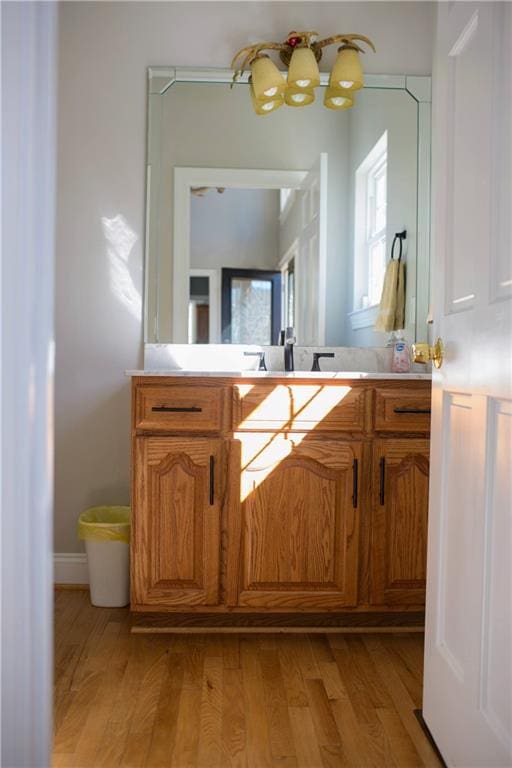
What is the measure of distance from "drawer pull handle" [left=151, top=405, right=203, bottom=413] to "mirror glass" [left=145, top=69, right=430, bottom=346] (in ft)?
2.00

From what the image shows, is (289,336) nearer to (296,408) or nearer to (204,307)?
(204,307)

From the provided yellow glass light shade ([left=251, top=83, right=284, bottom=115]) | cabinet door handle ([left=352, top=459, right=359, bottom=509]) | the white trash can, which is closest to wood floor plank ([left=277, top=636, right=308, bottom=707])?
cabinet door handle ([left=352, top=459, right=359, bottom=509])

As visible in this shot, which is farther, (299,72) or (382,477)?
(299,72)

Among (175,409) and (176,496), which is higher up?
(175,409)

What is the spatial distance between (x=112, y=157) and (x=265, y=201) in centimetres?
66

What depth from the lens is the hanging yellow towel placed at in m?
2.87

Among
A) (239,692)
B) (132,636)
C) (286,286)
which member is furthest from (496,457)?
(286,286)

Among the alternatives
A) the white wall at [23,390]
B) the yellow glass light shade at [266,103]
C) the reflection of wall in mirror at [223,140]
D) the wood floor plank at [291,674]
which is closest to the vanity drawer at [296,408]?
the reflection of wall in mirror at [223,140]

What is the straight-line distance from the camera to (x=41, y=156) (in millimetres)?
883

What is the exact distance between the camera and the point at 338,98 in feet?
9.25

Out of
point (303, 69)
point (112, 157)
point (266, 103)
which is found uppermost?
point (303, 69)

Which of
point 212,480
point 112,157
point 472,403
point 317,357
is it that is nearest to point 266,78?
point 112,157

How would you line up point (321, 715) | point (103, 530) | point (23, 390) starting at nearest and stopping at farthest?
point (23, 390) → point (321, 715) → point (103, 530)

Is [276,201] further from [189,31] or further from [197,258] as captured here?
[189,31]
